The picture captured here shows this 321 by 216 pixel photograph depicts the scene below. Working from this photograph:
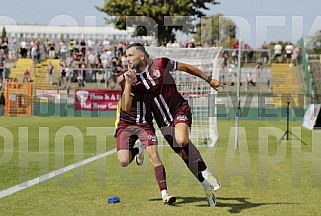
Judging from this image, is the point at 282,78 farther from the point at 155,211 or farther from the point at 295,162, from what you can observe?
the point at 155,211

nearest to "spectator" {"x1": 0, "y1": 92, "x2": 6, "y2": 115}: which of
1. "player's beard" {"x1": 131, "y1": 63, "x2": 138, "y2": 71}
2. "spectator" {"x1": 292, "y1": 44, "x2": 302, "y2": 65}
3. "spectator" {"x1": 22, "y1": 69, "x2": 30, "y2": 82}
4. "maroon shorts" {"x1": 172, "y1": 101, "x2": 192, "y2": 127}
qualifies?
"spectator" {"x1": 22, "y1": 69, "x2": 30, "y2": 82}

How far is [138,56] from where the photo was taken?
24.7 ft

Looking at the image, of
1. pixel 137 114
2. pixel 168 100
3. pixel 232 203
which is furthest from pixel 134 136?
pixel 232 203

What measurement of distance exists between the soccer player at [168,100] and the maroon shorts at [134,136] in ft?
0.65

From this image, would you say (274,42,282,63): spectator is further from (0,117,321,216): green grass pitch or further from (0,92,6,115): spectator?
(0,117,321,216): green grass pitch

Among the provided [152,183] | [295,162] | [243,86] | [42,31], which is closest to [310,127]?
[243,86]

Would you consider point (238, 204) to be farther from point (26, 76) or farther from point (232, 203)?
point (26, 76)

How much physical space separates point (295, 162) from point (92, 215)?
7.29 meters

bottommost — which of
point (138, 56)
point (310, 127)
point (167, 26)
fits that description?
point (310, 127)

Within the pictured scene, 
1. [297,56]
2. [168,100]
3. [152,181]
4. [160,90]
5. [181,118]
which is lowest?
[152,181]

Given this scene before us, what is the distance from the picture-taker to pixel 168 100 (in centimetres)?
786

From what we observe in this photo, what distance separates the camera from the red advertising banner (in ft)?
106

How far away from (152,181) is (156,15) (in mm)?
34882

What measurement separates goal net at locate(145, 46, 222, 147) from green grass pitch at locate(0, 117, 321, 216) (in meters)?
1.08
